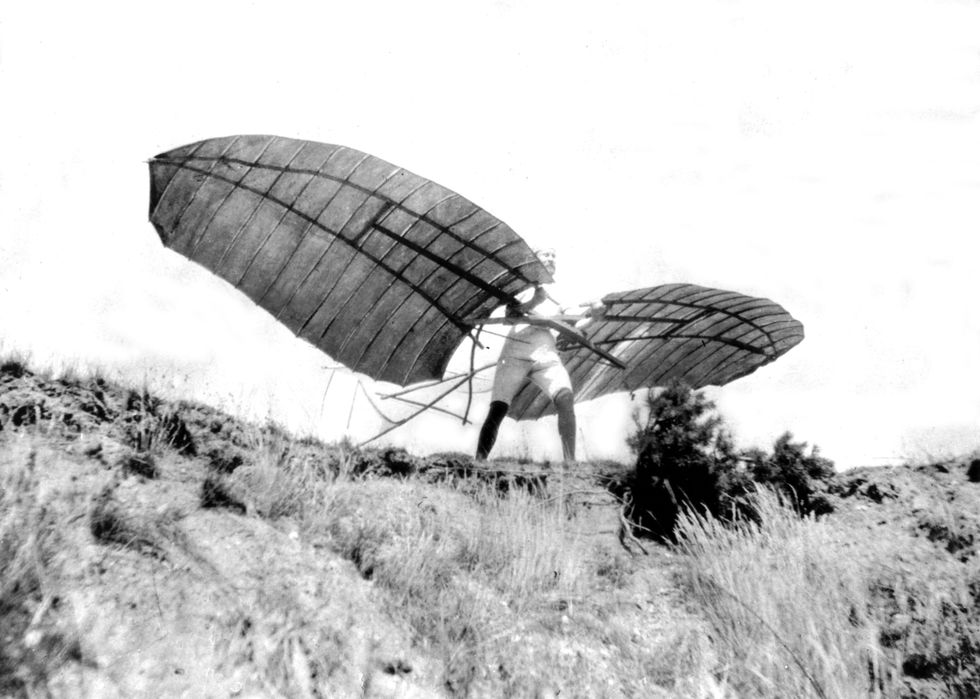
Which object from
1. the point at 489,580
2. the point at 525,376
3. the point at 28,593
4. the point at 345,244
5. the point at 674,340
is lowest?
the point at 28,593

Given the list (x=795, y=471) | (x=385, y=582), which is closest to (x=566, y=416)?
(x=795, y=471)

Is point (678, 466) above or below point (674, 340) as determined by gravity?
below

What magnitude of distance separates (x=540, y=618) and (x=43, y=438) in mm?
4828

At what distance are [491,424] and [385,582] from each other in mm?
5494

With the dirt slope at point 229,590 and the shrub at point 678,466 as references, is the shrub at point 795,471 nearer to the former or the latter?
the shrub at point 678,466

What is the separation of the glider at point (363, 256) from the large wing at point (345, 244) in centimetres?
2

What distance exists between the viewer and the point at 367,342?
14.6m

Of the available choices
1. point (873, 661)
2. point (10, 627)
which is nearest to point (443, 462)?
point (873, 661)

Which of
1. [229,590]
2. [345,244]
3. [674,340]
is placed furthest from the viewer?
[674,340]

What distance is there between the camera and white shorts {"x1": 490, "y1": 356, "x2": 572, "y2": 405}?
13.3 metres

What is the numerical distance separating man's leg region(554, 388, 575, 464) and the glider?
2.93 ft

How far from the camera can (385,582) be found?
825 cm

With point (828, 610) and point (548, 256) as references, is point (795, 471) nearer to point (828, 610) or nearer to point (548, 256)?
point (828, 610)

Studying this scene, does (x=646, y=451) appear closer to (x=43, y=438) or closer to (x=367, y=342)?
(x=367, y=342)
